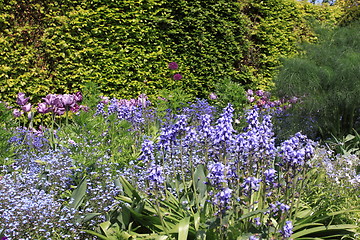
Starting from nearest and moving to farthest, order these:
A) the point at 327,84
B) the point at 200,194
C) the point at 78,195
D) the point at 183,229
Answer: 1. the point at 183,229
2. the point at 200,194
3. the point at 78,195
4. the point at 327,84

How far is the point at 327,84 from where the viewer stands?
592 centimetres

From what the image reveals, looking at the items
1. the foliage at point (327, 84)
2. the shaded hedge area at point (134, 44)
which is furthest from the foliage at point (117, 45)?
the foliage at point (327, 84)

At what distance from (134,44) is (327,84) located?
365cm

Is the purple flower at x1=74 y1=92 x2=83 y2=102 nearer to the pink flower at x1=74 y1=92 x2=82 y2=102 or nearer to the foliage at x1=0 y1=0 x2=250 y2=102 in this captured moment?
the pink flower at x1=74 y1=92 x2=82 y2=102

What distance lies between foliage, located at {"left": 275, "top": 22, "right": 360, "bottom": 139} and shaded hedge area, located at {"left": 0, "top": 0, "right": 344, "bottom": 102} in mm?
1252

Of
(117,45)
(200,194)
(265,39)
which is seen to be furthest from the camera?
(265,39)

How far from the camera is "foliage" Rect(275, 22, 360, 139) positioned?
568cm

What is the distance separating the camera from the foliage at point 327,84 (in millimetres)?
5684

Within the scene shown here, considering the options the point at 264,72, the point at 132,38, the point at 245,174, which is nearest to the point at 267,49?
the point at 264,72

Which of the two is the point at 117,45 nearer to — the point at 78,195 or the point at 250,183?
the point at 78,195

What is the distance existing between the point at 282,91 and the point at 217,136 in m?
4.34

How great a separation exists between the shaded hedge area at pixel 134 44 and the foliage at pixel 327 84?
1252 millimetres

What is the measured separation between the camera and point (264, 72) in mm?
9477

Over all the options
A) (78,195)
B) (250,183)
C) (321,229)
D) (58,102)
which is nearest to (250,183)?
(250,183)
